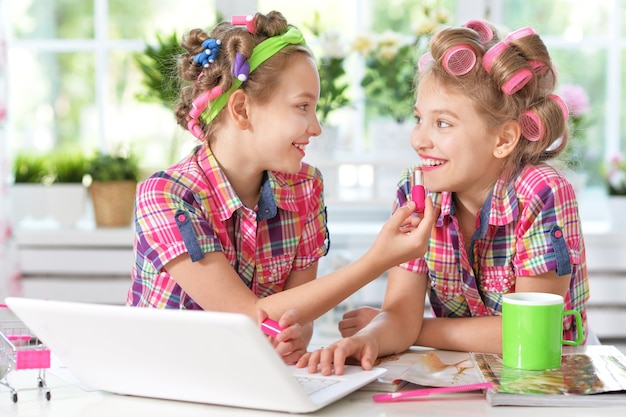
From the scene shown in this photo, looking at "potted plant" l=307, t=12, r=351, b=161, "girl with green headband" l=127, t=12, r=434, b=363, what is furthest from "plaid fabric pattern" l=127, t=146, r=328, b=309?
"potted plant" l=307, t=12, r=351, b=161

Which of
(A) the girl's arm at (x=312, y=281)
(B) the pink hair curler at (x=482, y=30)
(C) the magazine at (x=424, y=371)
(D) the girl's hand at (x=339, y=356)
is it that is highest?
(B) the pink hair curler at (x=482, y=30)

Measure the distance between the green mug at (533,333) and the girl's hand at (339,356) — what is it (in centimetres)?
20

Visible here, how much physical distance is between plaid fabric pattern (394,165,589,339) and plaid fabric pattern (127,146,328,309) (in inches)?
7.9

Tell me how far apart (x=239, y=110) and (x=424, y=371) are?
2.10ft

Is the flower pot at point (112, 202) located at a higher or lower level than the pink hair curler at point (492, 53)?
lower

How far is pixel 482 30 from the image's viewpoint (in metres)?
1.66

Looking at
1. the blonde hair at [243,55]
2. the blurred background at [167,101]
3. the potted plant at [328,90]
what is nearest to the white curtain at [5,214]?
the blurred background at [167,101]

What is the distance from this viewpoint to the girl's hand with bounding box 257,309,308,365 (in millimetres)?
1321

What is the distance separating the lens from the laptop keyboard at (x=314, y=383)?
45.9 inches

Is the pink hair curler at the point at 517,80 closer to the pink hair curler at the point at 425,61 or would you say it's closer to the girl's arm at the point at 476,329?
the pink hair curler at the point at 425,61

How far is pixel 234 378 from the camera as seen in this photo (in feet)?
3.52

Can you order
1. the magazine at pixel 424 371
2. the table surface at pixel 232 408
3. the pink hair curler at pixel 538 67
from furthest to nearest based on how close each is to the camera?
the pink hair curler at pixel 538 67 < the magazine at pixel 424 371 < the table surface at pixel 232 408

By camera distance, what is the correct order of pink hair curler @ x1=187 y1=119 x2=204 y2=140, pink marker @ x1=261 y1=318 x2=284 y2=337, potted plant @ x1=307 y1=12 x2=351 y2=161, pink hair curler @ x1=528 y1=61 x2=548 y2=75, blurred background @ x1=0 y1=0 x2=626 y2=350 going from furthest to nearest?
blurred background @ x1=0 y1=0 x2=626 y2=350
potted plant @ x1=307 y1=12 x2=351 y2=161
pink hair curler @ x1=187 y1=119 x2=204 y2=140
pink hair curler @ x1=528 y1=61 x2=548 y2=75
pink marker @ x1=261 y1=318 x2=284 y2=337

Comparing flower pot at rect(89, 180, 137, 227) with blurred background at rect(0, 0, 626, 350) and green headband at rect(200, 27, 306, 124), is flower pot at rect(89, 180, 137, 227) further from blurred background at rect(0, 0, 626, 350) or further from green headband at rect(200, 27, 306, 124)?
green headband at rect(200, 27, 306, 124)
